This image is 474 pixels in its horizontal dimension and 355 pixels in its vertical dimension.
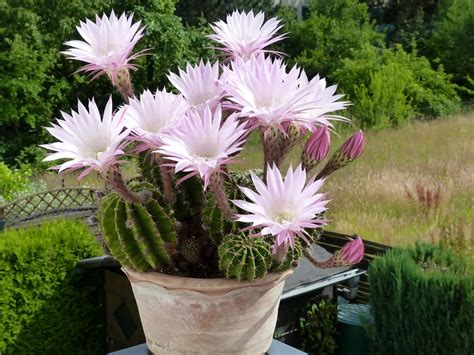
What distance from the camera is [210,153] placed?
1.24 metres

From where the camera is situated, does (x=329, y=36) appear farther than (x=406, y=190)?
Yes

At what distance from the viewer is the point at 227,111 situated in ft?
4.75

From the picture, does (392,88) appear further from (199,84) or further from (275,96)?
(275,96)

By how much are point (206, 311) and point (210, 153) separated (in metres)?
0.40

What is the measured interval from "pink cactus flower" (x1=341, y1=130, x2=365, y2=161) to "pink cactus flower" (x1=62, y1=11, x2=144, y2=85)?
0.47 metres

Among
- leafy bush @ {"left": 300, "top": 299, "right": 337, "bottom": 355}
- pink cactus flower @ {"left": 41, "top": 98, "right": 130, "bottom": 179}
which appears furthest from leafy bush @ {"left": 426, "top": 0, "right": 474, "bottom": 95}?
pink cactus flower @ {"left": 41, "top": 98, "right": 130, "bottom": 179}

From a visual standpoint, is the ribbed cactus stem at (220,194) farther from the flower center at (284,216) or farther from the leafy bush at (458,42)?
the leafy bush at (458,42)

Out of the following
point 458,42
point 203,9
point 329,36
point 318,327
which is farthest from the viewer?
point 458,42

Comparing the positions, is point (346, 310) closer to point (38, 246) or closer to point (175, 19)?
point (38, 246)

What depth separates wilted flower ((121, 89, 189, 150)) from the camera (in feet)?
4.30

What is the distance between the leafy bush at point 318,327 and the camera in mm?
3494

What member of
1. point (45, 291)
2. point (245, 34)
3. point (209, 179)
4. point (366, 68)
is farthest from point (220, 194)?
point (366, 68)

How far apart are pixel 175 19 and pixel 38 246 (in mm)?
9384

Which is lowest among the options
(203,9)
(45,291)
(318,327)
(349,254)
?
(318,327)
